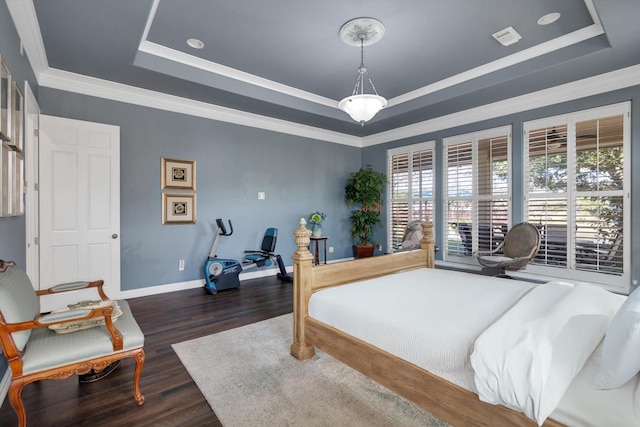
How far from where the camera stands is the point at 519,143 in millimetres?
4570

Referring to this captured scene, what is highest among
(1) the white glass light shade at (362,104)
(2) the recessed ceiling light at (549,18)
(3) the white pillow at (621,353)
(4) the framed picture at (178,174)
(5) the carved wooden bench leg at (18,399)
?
(2) the recessed ceiling light at (549,18)

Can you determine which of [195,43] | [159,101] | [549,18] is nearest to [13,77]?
[195,43]

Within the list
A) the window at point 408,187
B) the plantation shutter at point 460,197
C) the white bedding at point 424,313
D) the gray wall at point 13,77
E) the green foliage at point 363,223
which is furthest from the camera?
the green foliage at point 363,223

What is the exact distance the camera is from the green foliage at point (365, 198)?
626 cm

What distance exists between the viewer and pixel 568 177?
4129 mm

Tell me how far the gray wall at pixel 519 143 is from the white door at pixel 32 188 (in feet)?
17.8

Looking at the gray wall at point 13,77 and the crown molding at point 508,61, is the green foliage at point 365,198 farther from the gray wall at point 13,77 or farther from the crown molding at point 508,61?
the gray wall at point 13,77

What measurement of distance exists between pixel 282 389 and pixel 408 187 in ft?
15.7

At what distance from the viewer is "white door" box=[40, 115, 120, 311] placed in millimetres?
3518

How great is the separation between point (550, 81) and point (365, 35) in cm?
256

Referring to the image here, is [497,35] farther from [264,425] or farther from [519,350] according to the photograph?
[264,425]

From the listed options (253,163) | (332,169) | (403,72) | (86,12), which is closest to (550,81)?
(403,72)

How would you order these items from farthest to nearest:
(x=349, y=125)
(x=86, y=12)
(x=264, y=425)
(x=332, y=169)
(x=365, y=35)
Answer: (x=332, y=169) < (x=349, y=125) < (x=365, y=35) < (x=86, y=12) < (x=264, y=425)

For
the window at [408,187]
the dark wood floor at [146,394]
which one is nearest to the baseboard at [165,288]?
the dark wood floor at [146,394]
